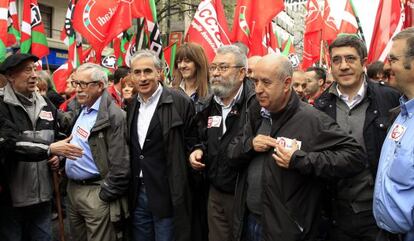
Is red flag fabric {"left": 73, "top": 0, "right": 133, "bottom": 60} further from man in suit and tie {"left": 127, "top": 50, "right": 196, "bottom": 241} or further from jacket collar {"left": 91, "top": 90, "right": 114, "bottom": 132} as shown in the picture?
man in suit and tie {"left": 127, "top": 50, "right": 196, "bottom": 241}

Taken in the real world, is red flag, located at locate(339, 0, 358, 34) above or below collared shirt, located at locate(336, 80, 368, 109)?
above

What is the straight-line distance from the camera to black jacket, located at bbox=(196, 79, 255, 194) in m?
3.75

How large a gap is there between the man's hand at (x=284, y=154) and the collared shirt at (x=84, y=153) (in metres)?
1.94

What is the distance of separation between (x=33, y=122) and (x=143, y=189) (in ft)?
4.16

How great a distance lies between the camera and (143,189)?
4.02 meters

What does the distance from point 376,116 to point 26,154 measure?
295 centimetres

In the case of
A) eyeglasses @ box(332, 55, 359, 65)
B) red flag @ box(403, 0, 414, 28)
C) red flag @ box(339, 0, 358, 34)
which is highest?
red flag @ box(339, 0, 358, 34)

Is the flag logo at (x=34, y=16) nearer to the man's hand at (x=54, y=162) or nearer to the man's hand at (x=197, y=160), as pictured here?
the man's hand at (x=54, y=162)

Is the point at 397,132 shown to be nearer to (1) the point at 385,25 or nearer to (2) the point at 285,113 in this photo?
(2) the point at 285,113

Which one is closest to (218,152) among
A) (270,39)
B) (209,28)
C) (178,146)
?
(178,146)

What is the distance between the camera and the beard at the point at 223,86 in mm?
3818

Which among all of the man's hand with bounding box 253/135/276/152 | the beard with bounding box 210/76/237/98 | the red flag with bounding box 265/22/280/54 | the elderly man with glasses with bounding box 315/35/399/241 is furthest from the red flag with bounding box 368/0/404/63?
the red flag with bounding box 265/22/280/54

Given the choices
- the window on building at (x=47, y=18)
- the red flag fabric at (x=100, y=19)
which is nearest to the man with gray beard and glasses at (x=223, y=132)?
the red flag fabric at (x=100, y=19)

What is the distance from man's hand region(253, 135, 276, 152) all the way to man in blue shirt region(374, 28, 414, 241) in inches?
27.7
